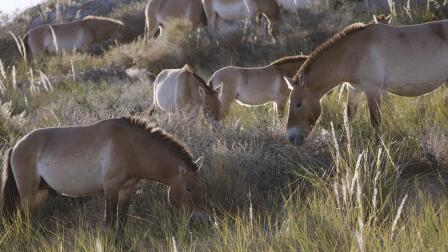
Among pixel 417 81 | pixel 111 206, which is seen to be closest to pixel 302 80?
pixel 417 81

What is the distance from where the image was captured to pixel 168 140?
17.3ft

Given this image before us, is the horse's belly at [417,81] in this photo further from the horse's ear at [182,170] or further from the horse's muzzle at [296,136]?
the horse's ear at [182,170]

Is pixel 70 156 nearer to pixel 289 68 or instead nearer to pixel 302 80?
pixel 302 80

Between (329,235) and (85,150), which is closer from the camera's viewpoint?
(329,235)

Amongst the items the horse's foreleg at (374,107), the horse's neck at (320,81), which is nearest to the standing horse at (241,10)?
the horse's neck at (320,81)

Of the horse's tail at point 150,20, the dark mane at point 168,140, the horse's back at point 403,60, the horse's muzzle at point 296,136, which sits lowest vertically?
the horse's tail at point 150,20

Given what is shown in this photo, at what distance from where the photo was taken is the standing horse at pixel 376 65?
639 centimetres

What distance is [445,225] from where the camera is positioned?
3766 millimetres

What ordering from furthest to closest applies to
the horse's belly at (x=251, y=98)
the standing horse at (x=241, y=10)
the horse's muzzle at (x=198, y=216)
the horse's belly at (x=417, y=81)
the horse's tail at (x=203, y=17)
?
the horse's tail at (x=203, y=17), the standing horse at (x=241, y=10), the horse's belly at (x=251, y=98), the horse's belly at (x=417, y=81), the horse's muzzle at (x=198, y=216)

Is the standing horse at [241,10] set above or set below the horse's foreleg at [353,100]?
below

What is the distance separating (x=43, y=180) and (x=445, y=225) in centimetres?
344

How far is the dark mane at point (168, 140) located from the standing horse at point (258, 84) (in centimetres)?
366

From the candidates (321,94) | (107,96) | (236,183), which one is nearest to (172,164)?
(236,183)

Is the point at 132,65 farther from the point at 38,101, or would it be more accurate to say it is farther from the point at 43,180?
the point at 43,180
